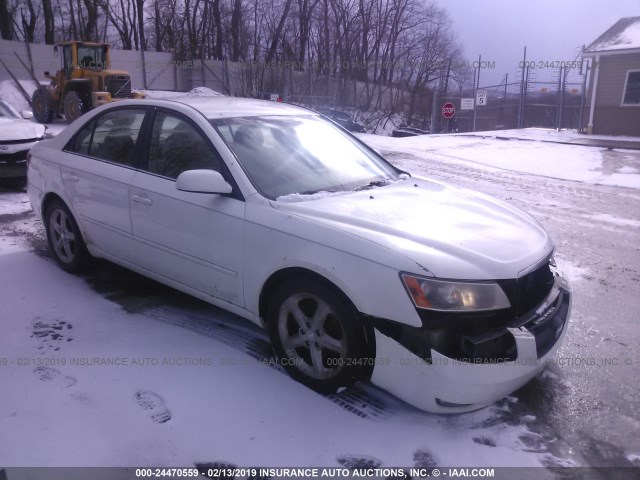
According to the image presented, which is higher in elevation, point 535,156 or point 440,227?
point 440,227

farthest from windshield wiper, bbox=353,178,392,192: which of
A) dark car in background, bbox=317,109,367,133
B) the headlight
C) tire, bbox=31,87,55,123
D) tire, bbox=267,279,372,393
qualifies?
dark car in background, bbox=317,109,367,133

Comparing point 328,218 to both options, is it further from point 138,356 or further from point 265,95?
point 265,95

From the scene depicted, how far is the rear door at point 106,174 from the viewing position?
4078 mm

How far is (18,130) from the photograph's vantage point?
805cm

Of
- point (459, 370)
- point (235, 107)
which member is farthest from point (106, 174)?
point (459, 370)

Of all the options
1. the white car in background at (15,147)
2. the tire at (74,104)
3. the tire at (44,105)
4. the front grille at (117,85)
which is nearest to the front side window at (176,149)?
the white car in background at (15,147)

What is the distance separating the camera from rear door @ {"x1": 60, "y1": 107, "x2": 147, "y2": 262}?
13.4 feet

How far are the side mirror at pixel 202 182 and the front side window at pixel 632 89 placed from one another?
844 inches

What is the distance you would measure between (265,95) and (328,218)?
2733cm

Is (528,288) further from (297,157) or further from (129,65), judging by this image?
(129,65)

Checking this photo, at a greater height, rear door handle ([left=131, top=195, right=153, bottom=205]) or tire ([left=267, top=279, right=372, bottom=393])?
rear door handle ([left=131, top=195, right=153, bottom=205])

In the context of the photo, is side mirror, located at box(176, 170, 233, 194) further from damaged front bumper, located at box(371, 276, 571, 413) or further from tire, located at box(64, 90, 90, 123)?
tire, located at box(64, 90, 90, 123)

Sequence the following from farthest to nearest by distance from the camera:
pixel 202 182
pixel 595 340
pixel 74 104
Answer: pixel 74 104, pixel 595 340, pixel 202 182

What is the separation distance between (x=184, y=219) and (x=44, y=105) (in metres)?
18.2
